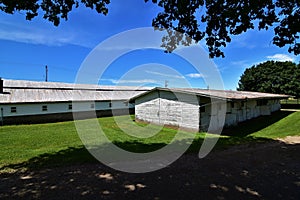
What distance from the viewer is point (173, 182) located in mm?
4605

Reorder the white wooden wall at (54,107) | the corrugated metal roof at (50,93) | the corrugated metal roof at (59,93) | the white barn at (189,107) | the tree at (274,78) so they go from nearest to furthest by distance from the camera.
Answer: the white barn at (189,107)
the white wooden wall at (54,107)
the corrugated metal roof at (59,93)
the corrugated metal roof at (50,93)
the tree at (274,78)

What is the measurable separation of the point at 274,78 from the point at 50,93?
116ft

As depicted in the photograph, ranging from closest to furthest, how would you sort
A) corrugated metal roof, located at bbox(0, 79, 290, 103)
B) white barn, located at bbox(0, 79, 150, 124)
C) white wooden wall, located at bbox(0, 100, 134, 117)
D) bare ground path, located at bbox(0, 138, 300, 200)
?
1. bare ground path, located at bbox(0, 138, 300, 200)
2. white wooden wall, located at bbox(0, 100, 134, 117)
3. white barn, located at bbox(0, 79, 150, 124)
4. corrugated metal roof, located at bbox(0, 79, 290, 103)

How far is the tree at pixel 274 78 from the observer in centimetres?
3088

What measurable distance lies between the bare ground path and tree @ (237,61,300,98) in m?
30.9

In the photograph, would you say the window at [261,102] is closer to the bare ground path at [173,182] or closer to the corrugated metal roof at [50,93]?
the bare ground path at [173,182]

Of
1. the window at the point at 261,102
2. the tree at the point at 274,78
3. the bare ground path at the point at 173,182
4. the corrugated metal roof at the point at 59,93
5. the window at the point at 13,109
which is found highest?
the tree at the point at 274,78

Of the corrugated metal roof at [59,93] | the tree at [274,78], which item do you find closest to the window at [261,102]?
the corrugated metal roof at [59,93]

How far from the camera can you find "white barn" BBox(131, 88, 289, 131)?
41.6 ft

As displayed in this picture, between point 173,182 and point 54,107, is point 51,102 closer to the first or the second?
point 54,107

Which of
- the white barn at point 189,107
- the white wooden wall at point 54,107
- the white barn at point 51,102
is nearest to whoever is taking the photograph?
the white barn at point 189,107

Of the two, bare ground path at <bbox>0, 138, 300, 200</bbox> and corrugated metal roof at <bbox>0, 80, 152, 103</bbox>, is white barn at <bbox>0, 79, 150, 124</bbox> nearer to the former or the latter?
corrugated metal roof at <bbox>0, 80, 152, 103</bbox>

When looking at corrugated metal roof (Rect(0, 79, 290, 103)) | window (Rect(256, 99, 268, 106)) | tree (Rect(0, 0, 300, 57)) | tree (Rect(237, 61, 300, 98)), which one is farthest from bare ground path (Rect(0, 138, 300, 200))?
tree (Rect(237, 61, 300, 98))

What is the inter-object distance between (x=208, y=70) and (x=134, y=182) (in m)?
10.9
